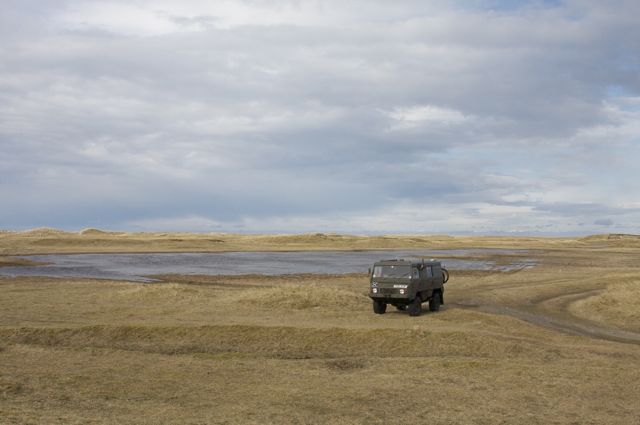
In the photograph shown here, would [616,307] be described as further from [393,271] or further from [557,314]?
[393,271]

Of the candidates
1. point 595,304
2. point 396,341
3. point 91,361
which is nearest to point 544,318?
point 595,304

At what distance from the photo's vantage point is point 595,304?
3203 centimetres

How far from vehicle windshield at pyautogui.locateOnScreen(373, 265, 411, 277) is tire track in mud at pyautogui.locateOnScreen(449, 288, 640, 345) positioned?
591cm

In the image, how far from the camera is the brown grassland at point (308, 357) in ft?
43.0

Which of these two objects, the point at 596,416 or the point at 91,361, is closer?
the point at 596,416

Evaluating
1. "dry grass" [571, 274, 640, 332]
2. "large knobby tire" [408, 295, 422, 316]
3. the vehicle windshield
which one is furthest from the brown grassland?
the vehicle windshield

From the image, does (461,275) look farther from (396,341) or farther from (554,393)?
(554,393)

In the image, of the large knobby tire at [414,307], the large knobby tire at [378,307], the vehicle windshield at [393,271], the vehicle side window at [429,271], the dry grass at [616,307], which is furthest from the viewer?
the vehicle side window at [429,271]

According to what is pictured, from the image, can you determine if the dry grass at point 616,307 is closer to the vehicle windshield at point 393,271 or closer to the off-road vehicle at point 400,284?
the off-road vehicle at point 400,284

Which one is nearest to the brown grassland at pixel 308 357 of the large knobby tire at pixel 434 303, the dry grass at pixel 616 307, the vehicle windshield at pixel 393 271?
the dry grass at pixel 616 307

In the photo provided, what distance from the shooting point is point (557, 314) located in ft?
99.5

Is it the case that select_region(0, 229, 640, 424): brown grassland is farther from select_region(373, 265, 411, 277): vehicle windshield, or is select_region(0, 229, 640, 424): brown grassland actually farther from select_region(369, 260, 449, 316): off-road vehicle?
select_region(373, 265, 411, 277): vehicle windshield

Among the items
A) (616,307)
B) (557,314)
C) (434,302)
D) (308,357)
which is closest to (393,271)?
(434,302)

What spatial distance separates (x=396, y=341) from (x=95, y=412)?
12.2m
